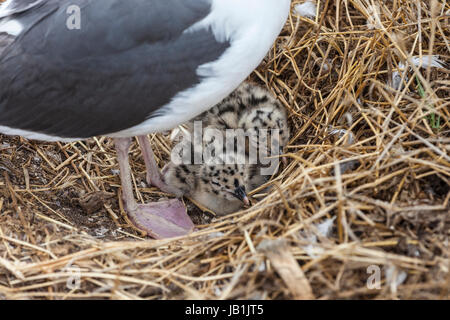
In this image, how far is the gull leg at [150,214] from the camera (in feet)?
11.5

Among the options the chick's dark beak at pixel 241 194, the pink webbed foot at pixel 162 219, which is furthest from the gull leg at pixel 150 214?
the chick's dark beak at pixel 241 194

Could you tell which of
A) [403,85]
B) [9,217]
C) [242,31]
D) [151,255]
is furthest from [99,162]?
[403,85]

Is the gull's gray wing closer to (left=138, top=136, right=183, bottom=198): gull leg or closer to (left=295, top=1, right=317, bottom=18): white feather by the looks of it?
(left=138, top=136, right=183, bottom=198): gull leg

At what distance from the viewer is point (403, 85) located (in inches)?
136

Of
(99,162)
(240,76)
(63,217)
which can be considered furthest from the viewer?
(99,162)

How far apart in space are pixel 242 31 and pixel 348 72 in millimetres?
1017

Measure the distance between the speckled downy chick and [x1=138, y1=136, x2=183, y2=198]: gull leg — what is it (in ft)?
0.12

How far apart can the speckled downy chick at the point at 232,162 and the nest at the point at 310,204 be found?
16 centimetres

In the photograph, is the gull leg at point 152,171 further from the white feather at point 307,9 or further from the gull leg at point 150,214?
the white feather at point 307,9

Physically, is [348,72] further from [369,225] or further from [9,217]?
[9,217]

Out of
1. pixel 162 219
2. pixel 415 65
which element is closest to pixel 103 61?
pixel 162 219

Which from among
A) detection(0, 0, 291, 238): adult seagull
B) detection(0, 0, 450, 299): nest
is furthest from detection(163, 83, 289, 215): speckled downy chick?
detection(0, 0, 291, 238): adult seagull
